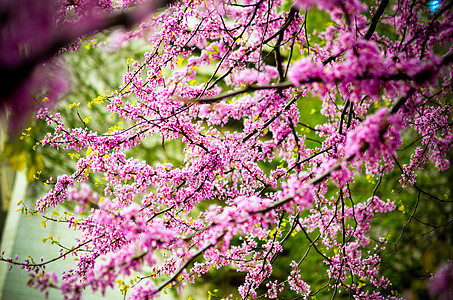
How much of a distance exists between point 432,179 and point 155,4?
14.7ft

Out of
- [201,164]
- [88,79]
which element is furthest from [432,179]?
[88,79]

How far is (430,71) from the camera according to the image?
944 millimetres

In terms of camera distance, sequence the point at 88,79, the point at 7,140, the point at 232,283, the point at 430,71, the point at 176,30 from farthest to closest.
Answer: the point at 88,79 → the point at 232,283 → the point at 176,30 → the point at 430,71 → the point at 7,140

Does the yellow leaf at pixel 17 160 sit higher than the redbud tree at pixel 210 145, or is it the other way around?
the redbud tree at pixel 210 145

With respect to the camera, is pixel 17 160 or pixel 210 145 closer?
pixel 17 160

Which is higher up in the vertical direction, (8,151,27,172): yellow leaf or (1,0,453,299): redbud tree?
(1,0,453,299): redbud tree

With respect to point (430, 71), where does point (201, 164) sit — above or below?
above

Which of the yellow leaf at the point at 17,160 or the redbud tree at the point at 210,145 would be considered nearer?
the yellow leaf at the point at 17,160

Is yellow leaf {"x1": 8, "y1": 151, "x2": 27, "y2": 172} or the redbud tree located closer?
yellow leaf {"x1": 8, "y1": 151, "x2": 27, "y2": 172}

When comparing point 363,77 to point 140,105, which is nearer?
point 363,77

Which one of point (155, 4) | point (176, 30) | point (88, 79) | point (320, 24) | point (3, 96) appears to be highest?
point (320, 24)

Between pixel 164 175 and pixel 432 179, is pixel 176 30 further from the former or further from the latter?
pixel 432 179

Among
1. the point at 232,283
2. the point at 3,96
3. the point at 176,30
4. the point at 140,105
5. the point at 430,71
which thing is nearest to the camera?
the point at 3,96

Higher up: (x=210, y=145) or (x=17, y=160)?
(x=210, y=145)
